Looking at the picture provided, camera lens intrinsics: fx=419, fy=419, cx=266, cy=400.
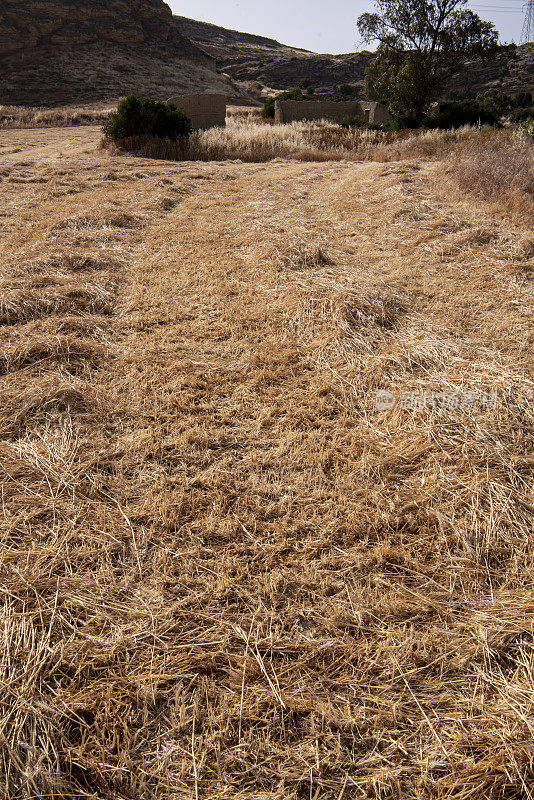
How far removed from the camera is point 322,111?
18.3 metres

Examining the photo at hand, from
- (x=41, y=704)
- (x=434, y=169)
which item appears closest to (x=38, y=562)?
(x=41, y=704)

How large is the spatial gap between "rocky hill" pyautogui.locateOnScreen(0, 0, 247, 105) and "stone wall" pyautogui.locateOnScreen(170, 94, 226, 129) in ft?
42.4

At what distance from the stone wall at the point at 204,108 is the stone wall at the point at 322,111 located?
3.52m

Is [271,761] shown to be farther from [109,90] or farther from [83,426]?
[109,90]

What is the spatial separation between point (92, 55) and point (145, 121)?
2454cm

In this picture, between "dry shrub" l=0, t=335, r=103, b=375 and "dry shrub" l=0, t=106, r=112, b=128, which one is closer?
"dry shrub" l=0, t=335, r=103, b=375

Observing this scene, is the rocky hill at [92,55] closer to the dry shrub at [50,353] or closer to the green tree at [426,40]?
the green tree at [426,40]

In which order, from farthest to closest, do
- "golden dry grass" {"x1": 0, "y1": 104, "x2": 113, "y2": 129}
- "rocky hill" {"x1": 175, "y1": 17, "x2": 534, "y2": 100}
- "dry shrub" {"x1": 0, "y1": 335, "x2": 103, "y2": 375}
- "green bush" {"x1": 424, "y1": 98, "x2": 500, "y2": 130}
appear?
"rocky hill" {"x1": 175, "y1": 17, "x2": 534, "y2": 100}
"green bush" {"x1": 424, "y1": 98, "x2": 500, "y2": 130}
"golden dry grass" {"x1": 0, "y1": 104, "x2": 113, "y2": 129}
"dry shrub" {"x1": 0, "y1": 335, "x2": 103, "y2": 375}

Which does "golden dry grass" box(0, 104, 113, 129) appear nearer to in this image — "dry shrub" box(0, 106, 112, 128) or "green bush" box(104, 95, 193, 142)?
"dry shrub" box(0, 106, 112, 128)

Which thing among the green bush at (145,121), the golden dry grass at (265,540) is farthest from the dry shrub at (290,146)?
the golden dry grass at (265,540)

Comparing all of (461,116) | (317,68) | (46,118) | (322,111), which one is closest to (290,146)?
(322,111)

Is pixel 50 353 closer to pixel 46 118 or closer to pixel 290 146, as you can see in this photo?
pixel 290 146

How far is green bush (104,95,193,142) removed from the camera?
11.2 m

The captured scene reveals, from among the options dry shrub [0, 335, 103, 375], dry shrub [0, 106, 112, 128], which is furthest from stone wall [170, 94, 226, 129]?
dry shrub [0, 335, 103, 375]
